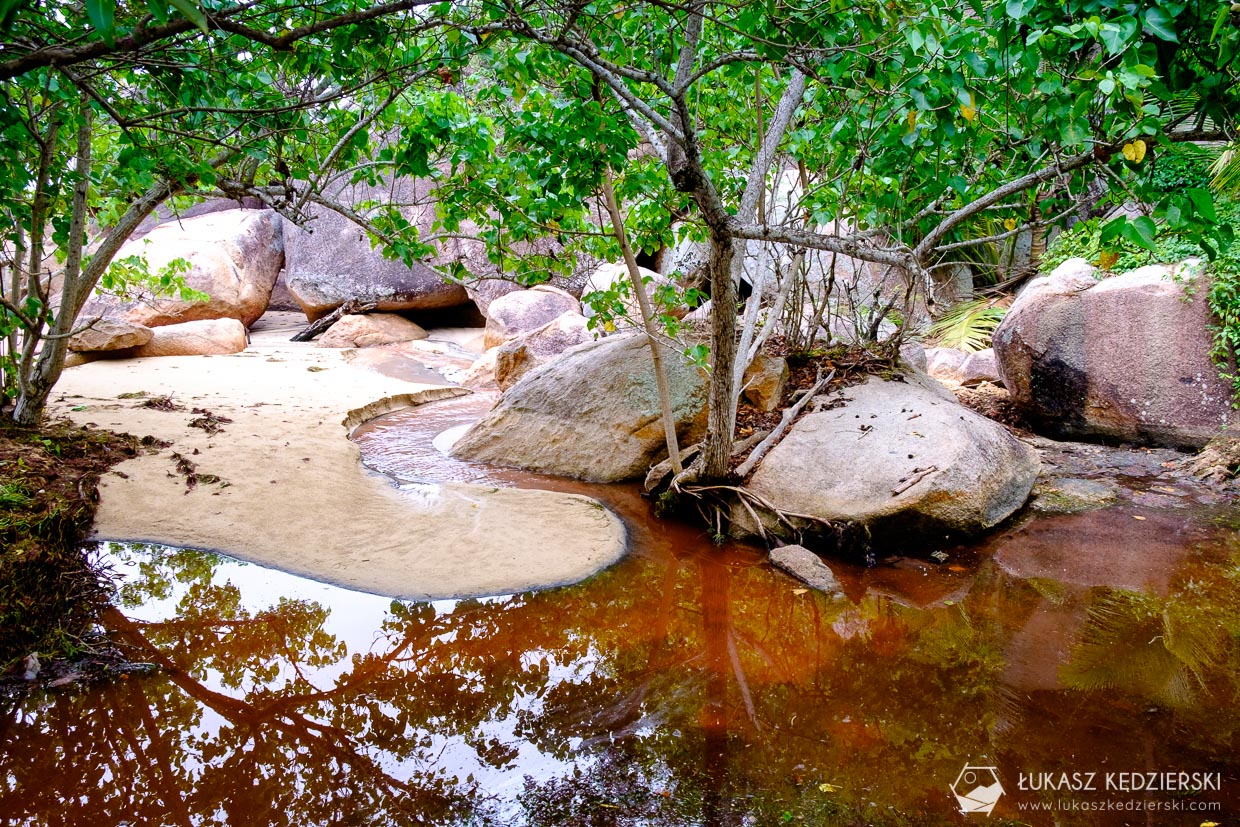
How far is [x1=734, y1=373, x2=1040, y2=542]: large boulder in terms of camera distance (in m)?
4.92

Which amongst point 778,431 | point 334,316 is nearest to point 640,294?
point 778,431

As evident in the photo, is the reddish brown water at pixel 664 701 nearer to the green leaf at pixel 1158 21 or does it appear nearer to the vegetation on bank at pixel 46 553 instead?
the vegetation on bank at pixel 46 553

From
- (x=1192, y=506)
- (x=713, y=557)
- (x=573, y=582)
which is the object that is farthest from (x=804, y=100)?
(x=1192, y=506)

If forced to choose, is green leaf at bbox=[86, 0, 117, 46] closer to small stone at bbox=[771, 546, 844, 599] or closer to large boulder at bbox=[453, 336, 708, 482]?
small stone at bbox=[771, 546, 844, 599]

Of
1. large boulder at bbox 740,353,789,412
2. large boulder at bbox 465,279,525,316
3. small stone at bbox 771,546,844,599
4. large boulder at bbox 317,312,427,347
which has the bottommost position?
small stone at bbox 771,546,844,599

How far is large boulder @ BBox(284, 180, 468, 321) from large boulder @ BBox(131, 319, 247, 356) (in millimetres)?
2214

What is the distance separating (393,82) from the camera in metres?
4.50

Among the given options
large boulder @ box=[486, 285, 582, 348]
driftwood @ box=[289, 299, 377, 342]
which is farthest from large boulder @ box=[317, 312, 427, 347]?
large boulder @ box=[486, 285, 582, 348]

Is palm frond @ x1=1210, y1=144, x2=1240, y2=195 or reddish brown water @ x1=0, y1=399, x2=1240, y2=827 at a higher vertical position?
palm frond @ x1=1210, y1=144, x2=1240, y2=195

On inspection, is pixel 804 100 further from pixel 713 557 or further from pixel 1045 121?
pixel 713 557

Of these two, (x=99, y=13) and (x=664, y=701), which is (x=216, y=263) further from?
(x=99, y=13)

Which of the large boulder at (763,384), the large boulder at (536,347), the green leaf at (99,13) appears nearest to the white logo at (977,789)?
the green leaf at (99,13)

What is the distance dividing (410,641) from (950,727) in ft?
8.36

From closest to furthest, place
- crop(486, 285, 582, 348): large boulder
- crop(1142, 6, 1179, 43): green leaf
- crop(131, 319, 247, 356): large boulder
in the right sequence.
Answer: crop(1142, 6, 1179, 43): green leaf, crop(131, 319, 247, 356): large boulder, crop(486, 285, 582, 348): large boulder
